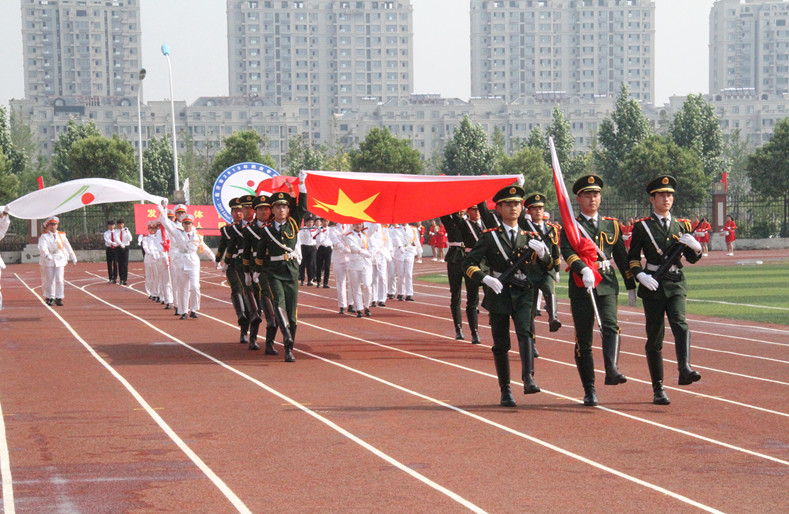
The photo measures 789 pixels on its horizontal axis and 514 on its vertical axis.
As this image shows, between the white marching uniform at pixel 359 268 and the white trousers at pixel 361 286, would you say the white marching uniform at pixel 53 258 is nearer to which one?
the white marching uniform at pixel 359 268

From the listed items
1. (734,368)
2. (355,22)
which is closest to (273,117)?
(355,22)

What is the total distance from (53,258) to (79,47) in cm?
17314

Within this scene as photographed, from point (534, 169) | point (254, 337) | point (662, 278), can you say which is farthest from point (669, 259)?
point (534, 169)

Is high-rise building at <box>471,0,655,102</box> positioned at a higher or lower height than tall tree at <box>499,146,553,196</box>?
higher

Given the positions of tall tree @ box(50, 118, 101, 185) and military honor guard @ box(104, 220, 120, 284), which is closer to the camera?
military honor guard @ box(104, 220, 120, 284)

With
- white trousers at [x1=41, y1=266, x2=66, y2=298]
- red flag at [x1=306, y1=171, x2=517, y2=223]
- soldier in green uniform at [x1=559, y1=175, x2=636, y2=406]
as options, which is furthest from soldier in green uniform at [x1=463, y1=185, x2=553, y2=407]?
white trousers at [x1=41, y1=266, x2=66, y2=298]

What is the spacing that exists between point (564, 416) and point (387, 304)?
1361 centimetres

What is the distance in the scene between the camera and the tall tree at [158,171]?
2781 inches

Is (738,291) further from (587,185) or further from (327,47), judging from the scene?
(327,47)

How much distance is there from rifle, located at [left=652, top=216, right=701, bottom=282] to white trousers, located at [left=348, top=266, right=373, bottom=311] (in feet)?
34.1

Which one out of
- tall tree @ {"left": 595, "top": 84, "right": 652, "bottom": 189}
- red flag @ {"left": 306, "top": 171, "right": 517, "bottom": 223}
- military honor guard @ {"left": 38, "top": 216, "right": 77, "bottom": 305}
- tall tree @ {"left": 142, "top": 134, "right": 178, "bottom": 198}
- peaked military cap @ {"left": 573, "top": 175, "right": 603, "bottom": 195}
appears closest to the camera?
peaked military cap @ {"left": 573, "top": 175, "right": 603, "bottom": 195}

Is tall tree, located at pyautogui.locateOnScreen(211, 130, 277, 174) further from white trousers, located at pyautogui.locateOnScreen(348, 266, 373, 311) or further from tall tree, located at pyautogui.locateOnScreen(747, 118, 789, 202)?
white trousers, located at pyautogui.locateOnScreen(348, 266, 373, 311)

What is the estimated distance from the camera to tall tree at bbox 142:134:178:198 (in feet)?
232

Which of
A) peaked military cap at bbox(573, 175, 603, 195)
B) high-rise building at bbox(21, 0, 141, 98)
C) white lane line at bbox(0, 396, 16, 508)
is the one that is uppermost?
high-rise building at bbox(21, 0, 141, 98)
